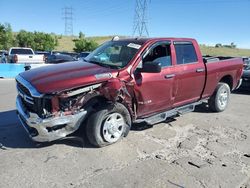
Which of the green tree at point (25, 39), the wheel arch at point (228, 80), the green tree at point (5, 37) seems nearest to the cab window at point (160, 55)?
the wheel arch at point (228, 80)

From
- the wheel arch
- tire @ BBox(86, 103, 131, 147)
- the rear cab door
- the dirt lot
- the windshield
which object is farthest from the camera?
the wheel arch

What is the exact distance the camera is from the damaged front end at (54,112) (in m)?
4.47

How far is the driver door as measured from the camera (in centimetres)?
538

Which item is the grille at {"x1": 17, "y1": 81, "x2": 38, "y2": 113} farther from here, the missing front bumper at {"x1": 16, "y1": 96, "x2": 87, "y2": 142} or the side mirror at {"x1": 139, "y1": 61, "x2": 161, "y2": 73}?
the side mirror at {"x1": 139, "y1": 61, "x2": 161, "y2": 73}

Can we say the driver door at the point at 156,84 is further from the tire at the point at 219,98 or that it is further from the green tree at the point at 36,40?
the green tree at the point at 36,40

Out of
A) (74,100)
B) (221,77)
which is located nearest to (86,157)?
(74,100)

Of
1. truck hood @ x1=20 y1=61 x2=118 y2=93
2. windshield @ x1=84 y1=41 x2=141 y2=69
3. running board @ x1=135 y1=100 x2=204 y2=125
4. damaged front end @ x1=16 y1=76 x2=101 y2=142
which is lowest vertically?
running board @ x1=135 y1=100 x2=204 y2=125

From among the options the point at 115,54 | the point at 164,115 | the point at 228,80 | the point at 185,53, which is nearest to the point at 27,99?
the point at 115,54

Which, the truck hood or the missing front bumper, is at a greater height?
the truck hood

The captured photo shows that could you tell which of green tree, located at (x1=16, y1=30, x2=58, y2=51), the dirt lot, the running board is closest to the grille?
the dirt lot

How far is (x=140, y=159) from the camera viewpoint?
465cm

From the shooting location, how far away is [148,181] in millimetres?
3934

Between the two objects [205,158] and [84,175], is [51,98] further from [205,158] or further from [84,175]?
[205,158]

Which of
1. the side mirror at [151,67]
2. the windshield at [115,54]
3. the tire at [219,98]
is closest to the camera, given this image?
the side mirror at [151,67]
